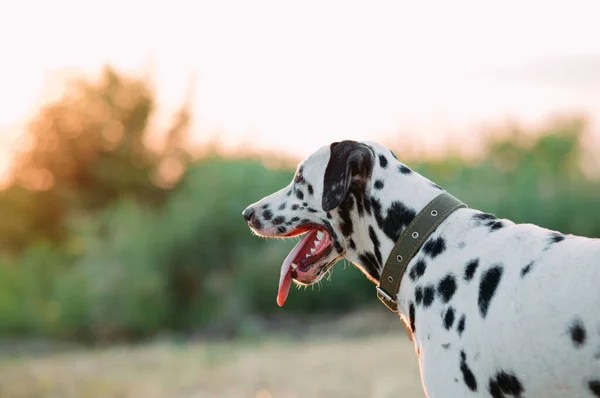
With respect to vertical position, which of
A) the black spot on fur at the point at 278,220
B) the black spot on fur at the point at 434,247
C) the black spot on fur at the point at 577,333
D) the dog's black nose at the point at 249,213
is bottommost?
the dog's black nose at the point at 249,213

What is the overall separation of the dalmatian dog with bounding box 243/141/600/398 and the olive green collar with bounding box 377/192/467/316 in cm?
3

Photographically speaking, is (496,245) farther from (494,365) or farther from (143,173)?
(143,173)

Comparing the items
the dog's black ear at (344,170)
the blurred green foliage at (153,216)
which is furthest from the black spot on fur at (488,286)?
the blurred green foliage at (153,216)

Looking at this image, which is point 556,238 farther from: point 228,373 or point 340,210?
point 228,373

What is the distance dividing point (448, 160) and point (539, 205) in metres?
2.08

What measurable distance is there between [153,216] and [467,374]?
43.8 feet

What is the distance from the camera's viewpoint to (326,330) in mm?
14836

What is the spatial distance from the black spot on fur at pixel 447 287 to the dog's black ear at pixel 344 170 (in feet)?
1.98

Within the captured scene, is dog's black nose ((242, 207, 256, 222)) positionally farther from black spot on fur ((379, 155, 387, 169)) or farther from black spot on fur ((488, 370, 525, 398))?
black spot on fur ((488, 370, 525, 398))

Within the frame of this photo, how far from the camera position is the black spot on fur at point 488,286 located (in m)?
3.06

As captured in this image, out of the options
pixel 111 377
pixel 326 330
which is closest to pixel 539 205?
pixel 326 330

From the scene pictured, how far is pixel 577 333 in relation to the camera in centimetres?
274

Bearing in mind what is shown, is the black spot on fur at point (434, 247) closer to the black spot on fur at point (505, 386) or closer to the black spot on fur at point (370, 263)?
the black spot on fur at point (370, 263)

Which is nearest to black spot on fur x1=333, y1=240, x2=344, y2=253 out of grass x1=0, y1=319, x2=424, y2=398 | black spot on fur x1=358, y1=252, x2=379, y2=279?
black spot on fur x1=358, y1=252, x2=379, y2=279
